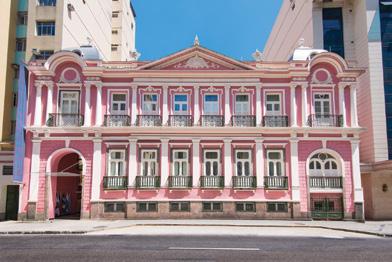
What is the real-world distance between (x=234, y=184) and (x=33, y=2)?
89.6ft

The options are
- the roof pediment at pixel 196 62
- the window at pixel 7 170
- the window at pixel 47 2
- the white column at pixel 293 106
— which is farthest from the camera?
the window at pixel 47 2

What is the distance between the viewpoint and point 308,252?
11.7 meters

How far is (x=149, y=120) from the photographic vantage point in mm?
26562

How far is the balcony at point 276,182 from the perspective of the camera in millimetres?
25672

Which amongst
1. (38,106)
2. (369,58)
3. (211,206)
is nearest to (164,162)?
(211,206)

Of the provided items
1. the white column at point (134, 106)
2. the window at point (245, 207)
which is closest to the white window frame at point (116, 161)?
the white column at point (134, 106)

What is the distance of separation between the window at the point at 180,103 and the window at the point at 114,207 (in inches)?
290

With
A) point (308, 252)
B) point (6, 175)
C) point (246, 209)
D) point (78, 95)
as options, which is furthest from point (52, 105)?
point (308, 252)

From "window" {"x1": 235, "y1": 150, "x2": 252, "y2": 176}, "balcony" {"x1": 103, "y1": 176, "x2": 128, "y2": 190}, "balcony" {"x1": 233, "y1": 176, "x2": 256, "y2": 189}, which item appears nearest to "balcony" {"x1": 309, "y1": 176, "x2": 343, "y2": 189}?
"balcony" {"x1": 233, "y1": 176, "x2": 256, "y2": 189}

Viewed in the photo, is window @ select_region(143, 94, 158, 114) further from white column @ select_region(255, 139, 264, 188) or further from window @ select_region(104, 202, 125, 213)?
white column @ select_region(255, 139, 264, 188)

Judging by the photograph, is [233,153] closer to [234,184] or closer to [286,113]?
[234,184]

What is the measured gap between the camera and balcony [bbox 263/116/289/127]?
26406 mm

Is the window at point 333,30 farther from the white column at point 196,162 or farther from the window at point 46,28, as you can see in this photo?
the window at point 46,28

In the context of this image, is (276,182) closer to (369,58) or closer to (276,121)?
(276,121)
